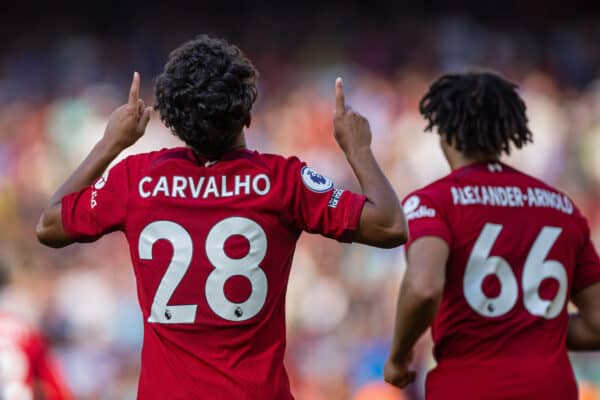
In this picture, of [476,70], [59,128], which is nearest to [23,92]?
[59,128]

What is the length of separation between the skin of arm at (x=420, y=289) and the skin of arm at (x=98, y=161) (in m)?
0.97

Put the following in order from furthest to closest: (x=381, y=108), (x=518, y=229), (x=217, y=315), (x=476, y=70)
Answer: (x=381, y=108) < (x=476, y=70) < (x=518, y=229) < (x=217, y=315)

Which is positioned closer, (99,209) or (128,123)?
(99,209)

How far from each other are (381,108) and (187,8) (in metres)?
2.52

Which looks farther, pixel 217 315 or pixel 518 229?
pixel 518 229

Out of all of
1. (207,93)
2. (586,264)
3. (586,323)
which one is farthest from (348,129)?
(586,323)

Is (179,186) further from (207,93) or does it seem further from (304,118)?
(304,118)

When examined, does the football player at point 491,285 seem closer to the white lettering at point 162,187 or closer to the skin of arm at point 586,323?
the skin of arm at point 586,323

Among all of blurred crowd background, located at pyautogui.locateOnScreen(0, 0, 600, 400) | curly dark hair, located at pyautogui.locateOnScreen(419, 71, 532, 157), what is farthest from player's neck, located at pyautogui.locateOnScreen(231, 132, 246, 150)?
blurred crowd background, located at pyautogui.locateOnScreen(0, 0, 600, 400)

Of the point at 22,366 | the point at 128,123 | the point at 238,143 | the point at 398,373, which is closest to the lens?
the point at 238,143

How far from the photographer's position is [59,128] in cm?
1041

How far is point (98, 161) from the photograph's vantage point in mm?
3023

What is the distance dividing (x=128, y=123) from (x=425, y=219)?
1015 mm

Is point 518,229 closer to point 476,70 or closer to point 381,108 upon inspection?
point 476,70
